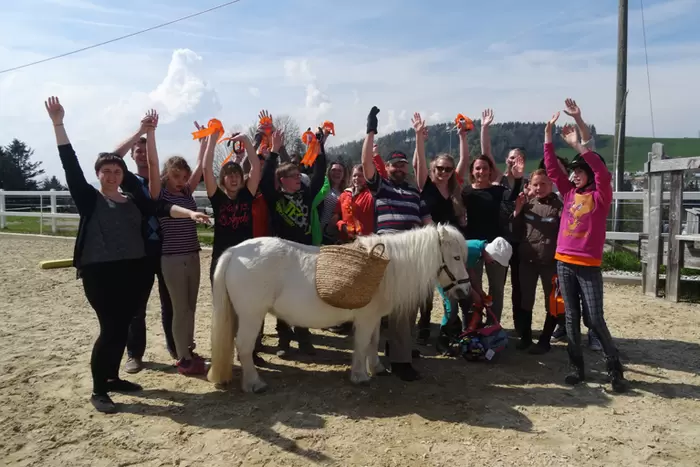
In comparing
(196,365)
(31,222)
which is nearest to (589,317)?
(196,365)

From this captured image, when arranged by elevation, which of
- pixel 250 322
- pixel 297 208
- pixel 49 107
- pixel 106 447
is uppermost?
pixel 49 107

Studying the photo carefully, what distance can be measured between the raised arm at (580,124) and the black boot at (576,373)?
1.78m

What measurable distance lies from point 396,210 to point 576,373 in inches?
82.1

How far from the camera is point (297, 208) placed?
4.25 meters

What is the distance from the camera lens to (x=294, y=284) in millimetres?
3611

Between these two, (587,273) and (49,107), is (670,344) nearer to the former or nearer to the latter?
(587,273)

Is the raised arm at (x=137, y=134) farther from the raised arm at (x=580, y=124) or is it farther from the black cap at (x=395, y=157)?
the raised arm at (x=580, y=124)

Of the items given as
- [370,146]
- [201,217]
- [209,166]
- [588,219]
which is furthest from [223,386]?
[588,219]

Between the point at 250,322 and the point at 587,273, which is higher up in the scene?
the point at 587,273

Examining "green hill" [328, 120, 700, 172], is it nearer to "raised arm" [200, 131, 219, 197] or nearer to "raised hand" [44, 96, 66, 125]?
"raised arm" [200, 131, 219, 197]

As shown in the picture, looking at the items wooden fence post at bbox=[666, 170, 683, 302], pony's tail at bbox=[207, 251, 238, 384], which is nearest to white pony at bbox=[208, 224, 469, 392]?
pony's tail at bbox=[207, 251, 238, 384]

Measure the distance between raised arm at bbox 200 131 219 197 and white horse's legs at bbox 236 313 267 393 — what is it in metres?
1.13

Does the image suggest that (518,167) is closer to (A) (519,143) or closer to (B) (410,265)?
(B) (410,265)

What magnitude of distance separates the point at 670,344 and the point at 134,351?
216 inches
